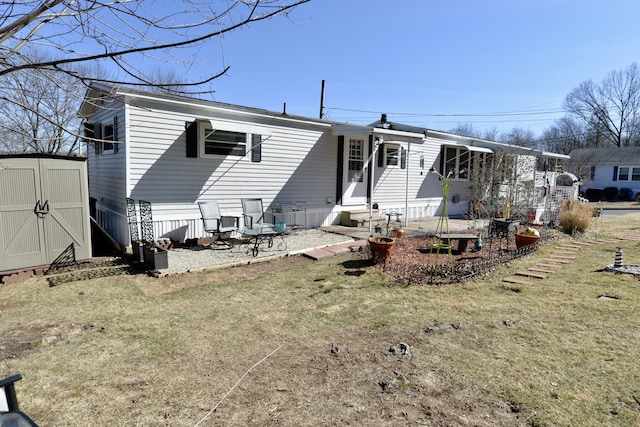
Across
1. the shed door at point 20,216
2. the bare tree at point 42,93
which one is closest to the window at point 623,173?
the bare tree at point 42,93

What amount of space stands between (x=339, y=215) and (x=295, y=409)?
29.7ft

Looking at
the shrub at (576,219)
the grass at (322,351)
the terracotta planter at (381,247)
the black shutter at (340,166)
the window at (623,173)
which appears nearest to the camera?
the grass at (322,351)

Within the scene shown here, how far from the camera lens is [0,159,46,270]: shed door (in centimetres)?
617

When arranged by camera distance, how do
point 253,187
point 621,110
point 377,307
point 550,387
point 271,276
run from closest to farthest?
1. point 550,387
2. point 377,307
3. point 271,276
4. point 253,187
5. point 621,110

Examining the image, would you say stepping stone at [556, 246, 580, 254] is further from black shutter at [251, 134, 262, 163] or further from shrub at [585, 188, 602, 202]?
shrub at [585, 188, 602, 202]

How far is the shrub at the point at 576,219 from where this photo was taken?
35.0 ft

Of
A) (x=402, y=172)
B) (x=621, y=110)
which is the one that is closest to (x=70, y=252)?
(x=402, y=172)

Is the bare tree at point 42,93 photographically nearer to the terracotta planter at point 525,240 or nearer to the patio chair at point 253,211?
the patio chair at point 253,211

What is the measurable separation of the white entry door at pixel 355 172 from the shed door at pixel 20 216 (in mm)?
7743

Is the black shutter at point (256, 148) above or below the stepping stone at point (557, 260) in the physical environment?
above

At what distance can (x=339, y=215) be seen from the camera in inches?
460

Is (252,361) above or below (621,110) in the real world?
below

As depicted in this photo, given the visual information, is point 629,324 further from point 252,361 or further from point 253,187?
point 253,187

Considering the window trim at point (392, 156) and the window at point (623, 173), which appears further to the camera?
the window at point (623, 173)
